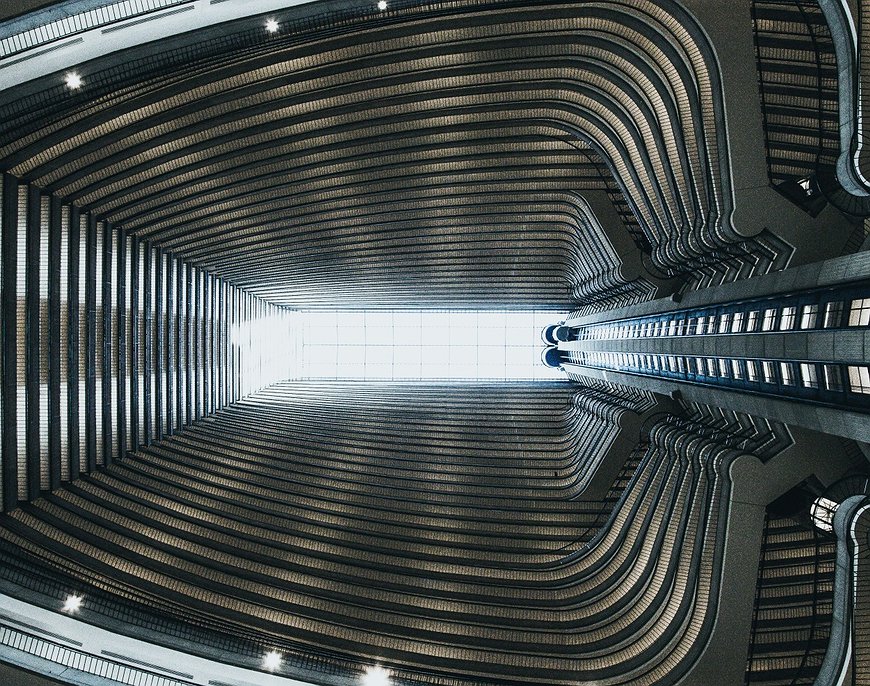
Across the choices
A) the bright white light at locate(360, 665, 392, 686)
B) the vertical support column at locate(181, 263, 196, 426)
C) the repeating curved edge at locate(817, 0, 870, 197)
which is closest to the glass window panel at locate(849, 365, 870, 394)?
the repeating curved edge at locate(817, 0, 870, 197)

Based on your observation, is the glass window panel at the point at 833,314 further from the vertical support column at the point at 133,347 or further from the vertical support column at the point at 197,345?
the vertical support column at the point at 197,345

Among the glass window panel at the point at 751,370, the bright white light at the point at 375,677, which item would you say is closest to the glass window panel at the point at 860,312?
the glass window panel at the point at 751,370

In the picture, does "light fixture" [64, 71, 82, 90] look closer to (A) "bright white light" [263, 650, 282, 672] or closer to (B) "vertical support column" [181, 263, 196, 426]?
(B) "vertical support column" [181, 263, 196, 426]

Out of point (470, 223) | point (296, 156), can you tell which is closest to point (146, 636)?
point (296, 156)

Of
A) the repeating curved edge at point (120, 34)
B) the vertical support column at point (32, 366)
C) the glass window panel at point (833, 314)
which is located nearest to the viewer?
the glass window panel at point (833, 314)

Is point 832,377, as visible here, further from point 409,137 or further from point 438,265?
point 438,265

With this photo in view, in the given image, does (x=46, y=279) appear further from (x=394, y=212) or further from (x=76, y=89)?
(x=394, y=212)
